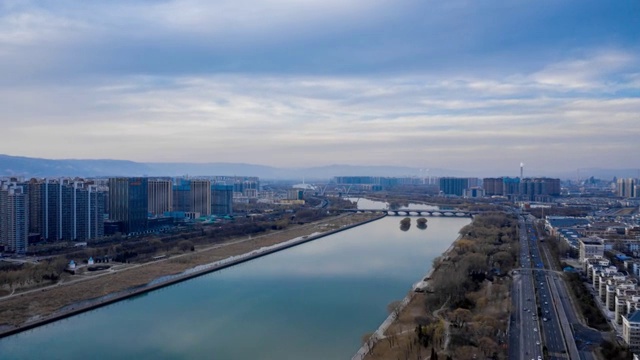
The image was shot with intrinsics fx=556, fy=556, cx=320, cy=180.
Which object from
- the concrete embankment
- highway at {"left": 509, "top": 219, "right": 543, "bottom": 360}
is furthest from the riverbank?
the concrete embankment

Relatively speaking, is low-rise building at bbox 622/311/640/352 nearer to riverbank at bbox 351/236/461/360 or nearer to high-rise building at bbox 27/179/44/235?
riverbank at bbox 351/236/461/360

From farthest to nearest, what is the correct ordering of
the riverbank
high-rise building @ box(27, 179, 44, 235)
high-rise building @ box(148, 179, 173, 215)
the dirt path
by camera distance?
high-rise building @ box(148, 179, 173, 215) < high-rise building @ box(27, 179, 44, 235) < the dirt path < the riverbank

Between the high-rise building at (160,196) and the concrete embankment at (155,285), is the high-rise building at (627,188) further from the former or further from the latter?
the high-rise building at (160,196)

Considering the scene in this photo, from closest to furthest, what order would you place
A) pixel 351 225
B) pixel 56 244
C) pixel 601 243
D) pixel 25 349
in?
pixel 25 349 → pixel 601 243 → pixel 56 244 → pixel 351 225

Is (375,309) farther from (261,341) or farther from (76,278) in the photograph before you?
(76,278)

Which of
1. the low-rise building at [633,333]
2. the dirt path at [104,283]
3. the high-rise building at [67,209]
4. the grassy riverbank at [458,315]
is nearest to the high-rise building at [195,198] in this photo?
the dirt path at [104,283]

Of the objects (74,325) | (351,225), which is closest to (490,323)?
(74,325)
